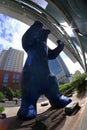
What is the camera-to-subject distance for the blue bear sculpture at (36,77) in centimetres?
511

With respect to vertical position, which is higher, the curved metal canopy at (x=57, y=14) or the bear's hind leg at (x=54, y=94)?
the curved metal canopy at (x=57, y=14)

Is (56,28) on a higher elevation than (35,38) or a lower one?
higher

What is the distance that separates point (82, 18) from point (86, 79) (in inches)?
Answer: 345

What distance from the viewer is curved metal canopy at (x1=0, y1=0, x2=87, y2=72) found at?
13762 millimetres

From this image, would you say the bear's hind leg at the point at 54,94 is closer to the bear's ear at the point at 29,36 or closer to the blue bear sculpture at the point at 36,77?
the blue bear sculpture at the point at 36,77

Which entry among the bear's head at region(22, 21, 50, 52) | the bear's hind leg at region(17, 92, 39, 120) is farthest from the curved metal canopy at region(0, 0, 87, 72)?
the bear's hind leg at region(17, 92, 39, 120)

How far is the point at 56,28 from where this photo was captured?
61.9 feet

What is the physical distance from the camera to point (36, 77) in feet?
17.2

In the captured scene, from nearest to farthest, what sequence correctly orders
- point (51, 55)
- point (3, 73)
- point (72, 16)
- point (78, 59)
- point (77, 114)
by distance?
1. point (77, 114)
2. point (51, 55)
3. point (72, 16)
4. point (3, 73)
5. point (78, 59)

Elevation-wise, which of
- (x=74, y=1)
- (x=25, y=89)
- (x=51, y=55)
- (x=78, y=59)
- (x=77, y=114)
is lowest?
(x=77, y=114)

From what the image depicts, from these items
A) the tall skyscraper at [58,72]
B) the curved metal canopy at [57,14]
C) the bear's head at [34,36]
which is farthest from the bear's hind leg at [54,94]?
the curved metal canopy at [57,14]

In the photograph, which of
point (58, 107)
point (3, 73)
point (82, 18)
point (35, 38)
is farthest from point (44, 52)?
point (3, 73)

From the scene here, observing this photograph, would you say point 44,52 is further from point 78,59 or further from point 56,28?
point 78,59

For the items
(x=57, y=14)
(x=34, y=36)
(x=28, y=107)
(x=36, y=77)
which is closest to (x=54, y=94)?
(x=36, y=77)
